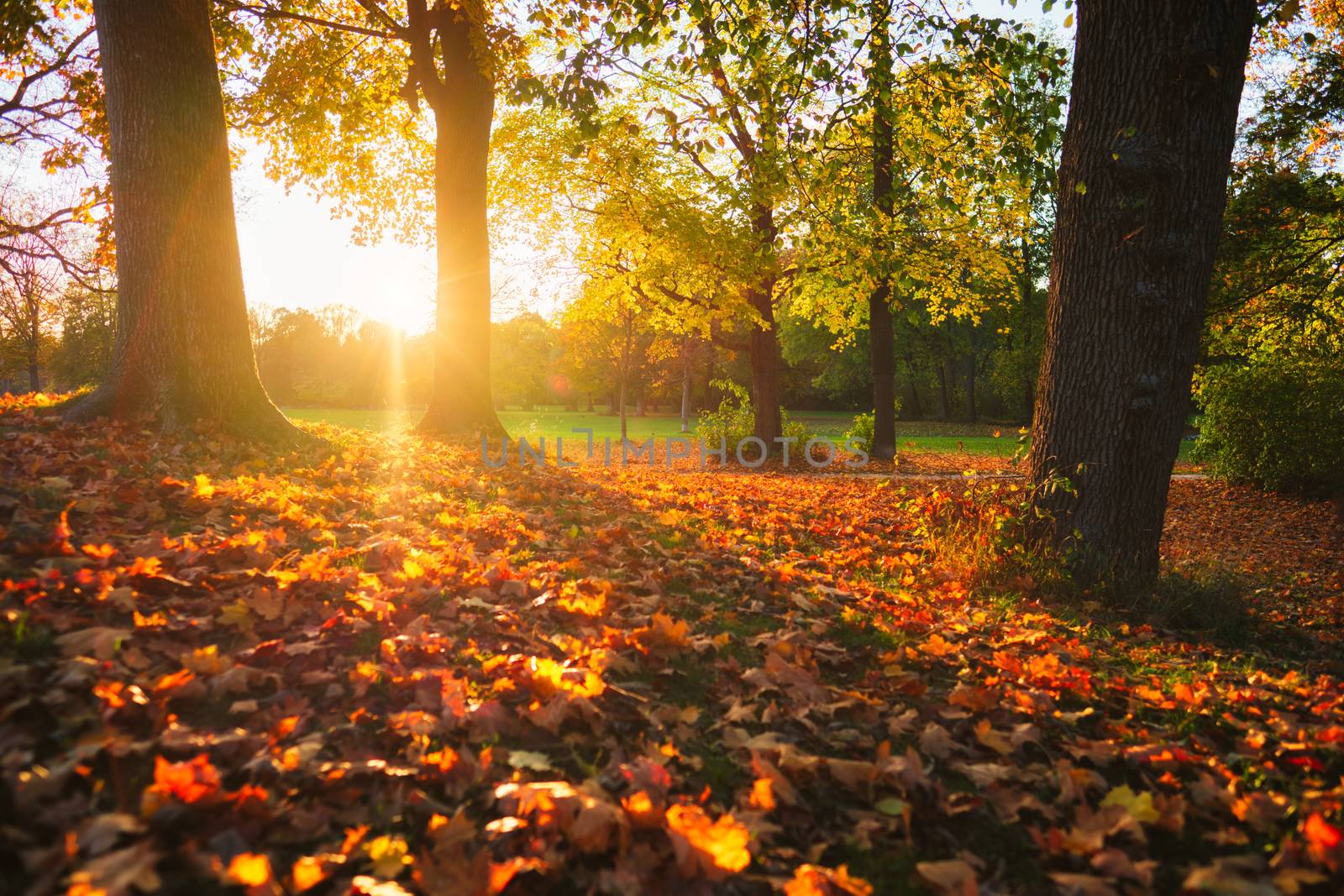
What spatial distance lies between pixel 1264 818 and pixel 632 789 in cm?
216

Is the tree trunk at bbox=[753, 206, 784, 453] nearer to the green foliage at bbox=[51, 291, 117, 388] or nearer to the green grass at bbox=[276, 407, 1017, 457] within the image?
the green grass at bbox=[276, 407, 1017, 457]

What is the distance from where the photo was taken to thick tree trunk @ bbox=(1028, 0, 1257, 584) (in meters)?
4.98

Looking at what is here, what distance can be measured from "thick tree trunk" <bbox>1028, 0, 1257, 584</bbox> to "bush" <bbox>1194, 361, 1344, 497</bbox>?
10033 mm

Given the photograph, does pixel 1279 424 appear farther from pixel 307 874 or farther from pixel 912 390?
pixel 912 390

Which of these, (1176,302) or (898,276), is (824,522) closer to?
(898,276)

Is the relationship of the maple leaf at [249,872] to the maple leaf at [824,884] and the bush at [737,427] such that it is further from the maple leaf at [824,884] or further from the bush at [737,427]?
the bush at [737,427]

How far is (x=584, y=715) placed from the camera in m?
2.70

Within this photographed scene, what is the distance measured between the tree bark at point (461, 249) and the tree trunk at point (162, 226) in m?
4.64

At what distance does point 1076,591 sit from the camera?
5336 mm

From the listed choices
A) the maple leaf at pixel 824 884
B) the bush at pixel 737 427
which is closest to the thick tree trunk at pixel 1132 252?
the maple leaf at pixel 824 884

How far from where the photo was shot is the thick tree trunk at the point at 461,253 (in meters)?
11.4

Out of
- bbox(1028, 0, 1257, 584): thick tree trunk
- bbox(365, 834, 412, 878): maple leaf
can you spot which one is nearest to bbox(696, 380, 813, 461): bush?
bbox(1028, 0, 1257, 584): thick tree trunk

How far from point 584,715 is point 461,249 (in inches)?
406

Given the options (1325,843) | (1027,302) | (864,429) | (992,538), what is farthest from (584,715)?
(1027,302)
